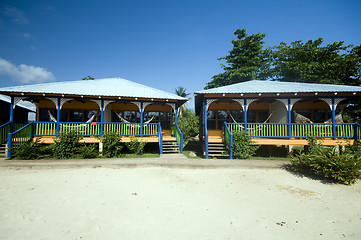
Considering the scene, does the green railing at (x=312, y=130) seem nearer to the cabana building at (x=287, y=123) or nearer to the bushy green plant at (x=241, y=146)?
the cabana building at (x=287, y=123)

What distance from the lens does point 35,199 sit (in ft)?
14.2

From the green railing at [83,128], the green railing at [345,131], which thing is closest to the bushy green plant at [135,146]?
the green railing at [83,128]

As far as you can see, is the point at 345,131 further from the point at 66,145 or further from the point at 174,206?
the point at 66,145

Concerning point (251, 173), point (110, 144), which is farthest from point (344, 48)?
point (110, 144)

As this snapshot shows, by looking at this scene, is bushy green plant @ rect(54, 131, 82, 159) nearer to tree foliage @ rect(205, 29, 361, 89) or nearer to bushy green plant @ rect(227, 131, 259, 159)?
bushy green plant @ rect(227, 131, 259, 159)

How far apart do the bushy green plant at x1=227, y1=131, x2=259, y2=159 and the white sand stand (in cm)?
242

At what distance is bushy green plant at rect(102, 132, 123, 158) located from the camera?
9.50 m

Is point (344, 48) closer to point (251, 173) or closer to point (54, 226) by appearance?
point (251, 173)

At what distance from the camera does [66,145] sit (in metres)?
9.15

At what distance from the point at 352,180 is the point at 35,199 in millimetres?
10096

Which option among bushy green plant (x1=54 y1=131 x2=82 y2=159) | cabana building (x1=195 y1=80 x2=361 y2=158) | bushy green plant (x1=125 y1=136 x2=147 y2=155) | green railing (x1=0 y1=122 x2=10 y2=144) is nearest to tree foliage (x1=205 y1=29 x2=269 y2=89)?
cabana building (x1=195 y1=80 x2=361 y2=158)

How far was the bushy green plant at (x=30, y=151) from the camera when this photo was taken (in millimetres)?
8508

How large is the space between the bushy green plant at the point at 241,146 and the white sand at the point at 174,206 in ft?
7.93

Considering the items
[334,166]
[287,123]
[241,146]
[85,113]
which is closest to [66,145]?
[85,113]
